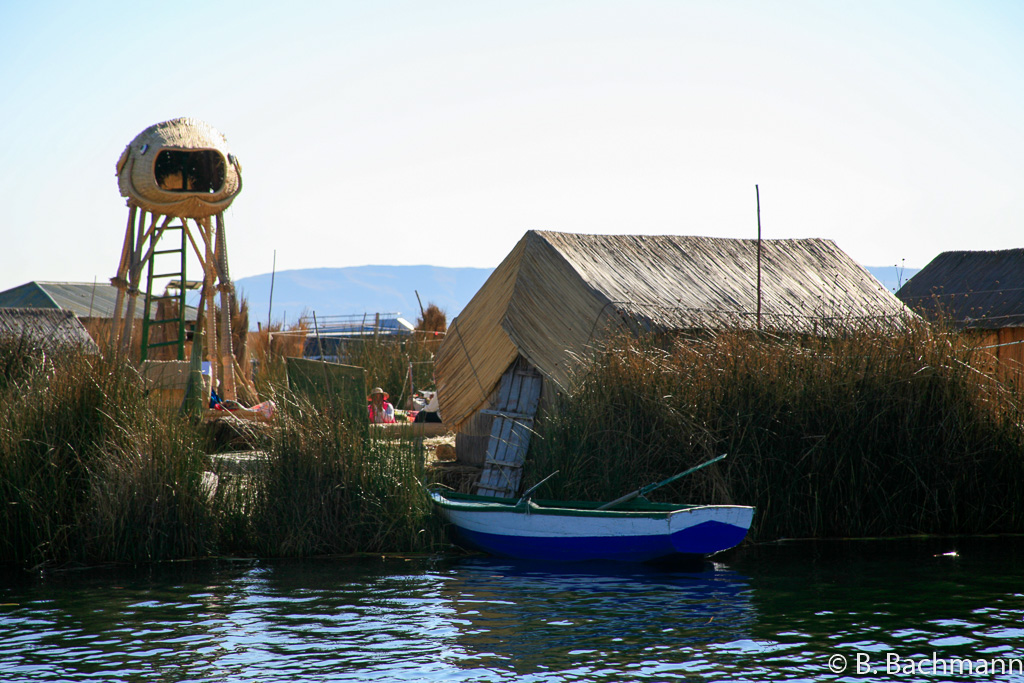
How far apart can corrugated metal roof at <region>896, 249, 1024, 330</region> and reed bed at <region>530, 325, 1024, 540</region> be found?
7228 millimetres

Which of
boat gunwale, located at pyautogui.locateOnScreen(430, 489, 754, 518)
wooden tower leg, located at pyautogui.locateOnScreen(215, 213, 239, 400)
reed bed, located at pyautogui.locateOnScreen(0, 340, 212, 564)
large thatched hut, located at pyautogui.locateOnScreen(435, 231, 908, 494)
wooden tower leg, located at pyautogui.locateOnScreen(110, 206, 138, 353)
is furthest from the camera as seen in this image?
wooden tower leg, located at pyautogui.locateOnScreen(215, 213, 239, 400)

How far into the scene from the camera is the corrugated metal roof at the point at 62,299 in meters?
29.1

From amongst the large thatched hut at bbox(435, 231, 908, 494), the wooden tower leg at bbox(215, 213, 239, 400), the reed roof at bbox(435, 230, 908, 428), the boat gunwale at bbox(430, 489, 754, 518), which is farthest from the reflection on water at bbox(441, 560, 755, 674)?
the wooden tower leg at bbox(215, 213, 239, 400)

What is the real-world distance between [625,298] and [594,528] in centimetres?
357

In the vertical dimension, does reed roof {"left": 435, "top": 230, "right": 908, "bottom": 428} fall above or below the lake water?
above

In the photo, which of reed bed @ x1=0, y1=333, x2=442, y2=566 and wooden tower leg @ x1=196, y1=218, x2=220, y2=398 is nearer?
reed bed @ x1=0, y1=333, x2=442, y2=566

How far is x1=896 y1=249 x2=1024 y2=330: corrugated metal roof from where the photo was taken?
59.2 feet

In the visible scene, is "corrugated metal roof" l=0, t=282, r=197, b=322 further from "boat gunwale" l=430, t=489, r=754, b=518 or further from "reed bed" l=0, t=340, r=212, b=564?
"boat gunwale" l=430, t=489, r=754, b=518

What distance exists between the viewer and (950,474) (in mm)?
10586

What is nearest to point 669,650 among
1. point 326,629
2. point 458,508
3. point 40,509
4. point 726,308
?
point 326,629

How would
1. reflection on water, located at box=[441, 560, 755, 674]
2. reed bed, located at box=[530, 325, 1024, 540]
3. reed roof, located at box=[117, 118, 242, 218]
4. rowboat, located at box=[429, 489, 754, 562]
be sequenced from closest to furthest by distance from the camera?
reflection on water, located at box=[441, 560, 755, 674] < rowboat, located at box=[429, 489, 754, 562] < reed bed, located at box=[530, 325, 1024, 540] < reed roof, located at box=[117, 118, 242, 218]

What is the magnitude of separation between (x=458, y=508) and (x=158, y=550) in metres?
2.72

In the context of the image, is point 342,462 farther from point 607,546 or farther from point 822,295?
point 822,295

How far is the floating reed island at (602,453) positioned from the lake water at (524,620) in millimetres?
420
